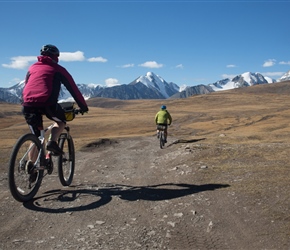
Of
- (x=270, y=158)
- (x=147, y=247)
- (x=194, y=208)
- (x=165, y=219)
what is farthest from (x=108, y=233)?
(x=270, y=158)

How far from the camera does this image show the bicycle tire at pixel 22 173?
5.89 meters

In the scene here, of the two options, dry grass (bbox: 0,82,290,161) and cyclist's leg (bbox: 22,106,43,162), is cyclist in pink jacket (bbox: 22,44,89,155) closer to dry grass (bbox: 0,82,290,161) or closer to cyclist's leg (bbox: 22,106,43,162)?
cyclist's leg (bbox: 22,106,43,162)

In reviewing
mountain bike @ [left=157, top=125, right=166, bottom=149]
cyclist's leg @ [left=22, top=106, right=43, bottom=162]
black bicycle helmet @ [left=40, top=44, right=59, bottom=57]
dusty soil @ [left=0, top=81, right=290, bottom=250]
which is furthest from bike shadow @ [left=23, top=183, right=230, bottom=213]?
mountain bike @ [left=157, top=125, right=166, bottom=149]

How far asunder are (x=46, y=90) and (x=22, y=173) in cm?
183

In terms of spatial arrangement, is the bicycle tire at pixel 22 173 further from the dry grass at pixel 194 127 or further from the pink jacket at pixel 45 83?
the dry grass at pixel 194 127

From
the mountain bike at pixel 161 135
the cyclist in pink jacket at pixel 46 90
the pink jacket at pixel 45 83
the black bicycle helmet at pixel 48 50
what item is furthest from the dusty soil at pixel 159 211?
the mountain bike at pixel 161 135

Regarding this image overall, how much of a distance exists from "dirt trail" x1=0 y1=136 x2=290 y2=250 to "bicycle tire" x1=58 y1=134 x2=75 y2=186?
0.30 m

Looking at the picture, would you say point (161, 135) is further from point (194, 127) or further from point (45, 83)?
point (194, 127)

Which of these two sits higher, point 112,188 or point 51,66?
point 51,66

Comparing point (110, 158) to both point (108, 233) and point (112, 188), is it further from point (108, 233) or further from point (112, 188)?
point (108, 233)

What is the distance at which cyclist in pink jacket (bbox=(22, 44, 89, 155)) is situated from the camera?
21.1ft

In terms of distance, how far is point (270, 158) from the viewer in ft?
37.0

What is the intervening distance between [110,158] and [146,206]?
24.5 ft

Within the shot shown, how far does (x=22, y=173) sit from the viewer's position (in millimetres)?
6387
